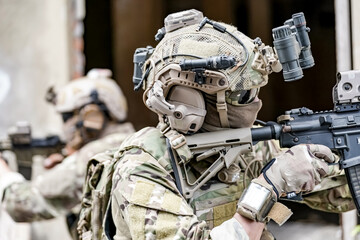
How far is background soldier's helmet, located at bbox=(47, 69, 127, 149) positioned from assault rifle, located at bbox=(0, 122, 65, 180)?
0.42m

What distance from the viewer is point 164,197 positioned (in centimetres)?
325

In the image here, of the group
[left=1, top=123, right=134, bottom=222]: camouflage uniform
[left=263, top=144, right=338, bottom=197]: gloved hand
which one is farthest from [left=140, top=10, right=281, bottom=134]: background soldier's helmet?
[left=1, top=123, right=134, bottom=222]: camouflage uniform

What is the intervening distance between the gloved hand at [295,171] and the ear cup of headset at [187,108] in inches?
14.0

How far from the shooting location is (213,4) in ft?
40.9

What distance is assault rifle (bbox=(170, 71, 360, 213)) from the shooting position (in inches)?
134

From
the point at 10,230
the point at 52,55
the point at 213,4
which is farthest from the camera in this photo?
the point at 213,4

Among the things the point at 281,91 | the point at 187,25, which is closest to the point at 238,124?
the point at 187,25

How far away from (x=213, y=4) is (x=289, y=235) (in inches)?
255

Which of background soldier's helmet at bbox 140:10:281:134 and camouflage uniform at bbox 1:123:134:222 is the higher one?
background soldier's helmet at bbox 140:10:281:134

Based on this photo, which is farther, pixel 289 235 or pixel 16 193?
pixel 289 235

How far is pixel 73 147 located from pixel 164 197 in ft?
8.82

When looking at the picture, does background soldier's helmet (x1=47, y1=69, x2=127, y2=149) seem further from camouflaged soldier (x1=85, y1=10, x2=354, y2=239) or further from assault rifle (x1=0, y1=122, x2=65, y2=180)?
camouflaged soldier (x1=85, y1=10, x2=354, y2=239)

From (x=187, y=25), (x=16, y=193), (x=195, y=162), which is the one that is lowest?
(x=16, y=193)

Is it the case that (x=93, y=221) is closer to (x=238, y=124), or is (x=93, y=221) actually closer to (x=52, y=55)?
(x=238, y=124)
